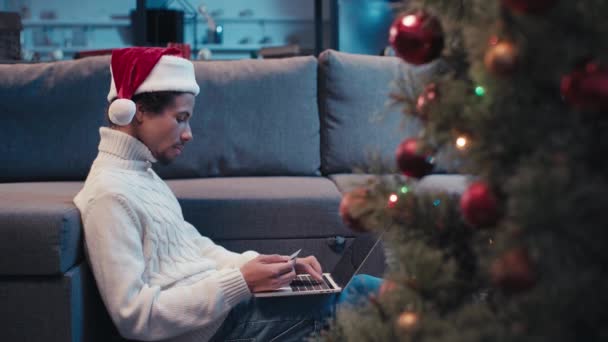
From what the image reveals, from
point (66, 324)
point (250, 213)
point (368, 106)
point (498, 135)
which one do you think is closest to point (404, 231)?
point (498, 135)

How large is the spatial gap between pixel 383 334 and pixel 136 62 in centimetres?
110

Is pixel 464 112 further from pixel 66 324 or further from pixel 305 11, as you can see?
pixel 305 11

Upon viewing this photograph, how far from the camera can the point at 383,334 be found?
790mm

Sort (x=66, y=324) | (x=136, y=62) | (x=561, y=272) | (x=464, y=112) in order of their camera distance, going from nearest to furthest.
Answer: (x=561, y=272) < (x=464, y=112) < (x=66, y=324) < (x=136, y=62)

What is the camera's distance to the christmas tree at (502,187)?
576 mm

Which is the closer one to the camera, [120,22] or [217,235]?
[217,235]

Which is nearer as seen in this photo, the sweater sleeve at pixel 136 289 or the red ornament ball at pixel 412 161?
the red ornament ball at pixel 412 161

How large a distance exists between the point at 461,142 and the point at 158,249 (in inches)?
36.6

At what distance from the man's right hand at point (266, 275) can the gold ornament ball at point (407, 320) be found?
0.79 metres

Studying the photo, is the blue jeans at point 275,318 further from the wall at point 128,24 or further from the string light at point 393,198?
the wall at point 128,24

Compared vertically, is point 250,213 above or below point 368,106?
below

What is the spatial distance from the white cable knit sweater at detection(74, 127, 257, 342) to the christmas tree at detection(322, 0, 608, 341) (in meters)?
0.66

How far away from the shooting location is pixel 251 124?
260 centimetres

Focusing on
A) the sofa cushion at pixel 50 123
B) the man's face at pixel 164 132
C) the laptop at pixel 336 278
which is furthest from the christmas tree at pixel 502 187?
the sofa cushion at pixel 50 123
